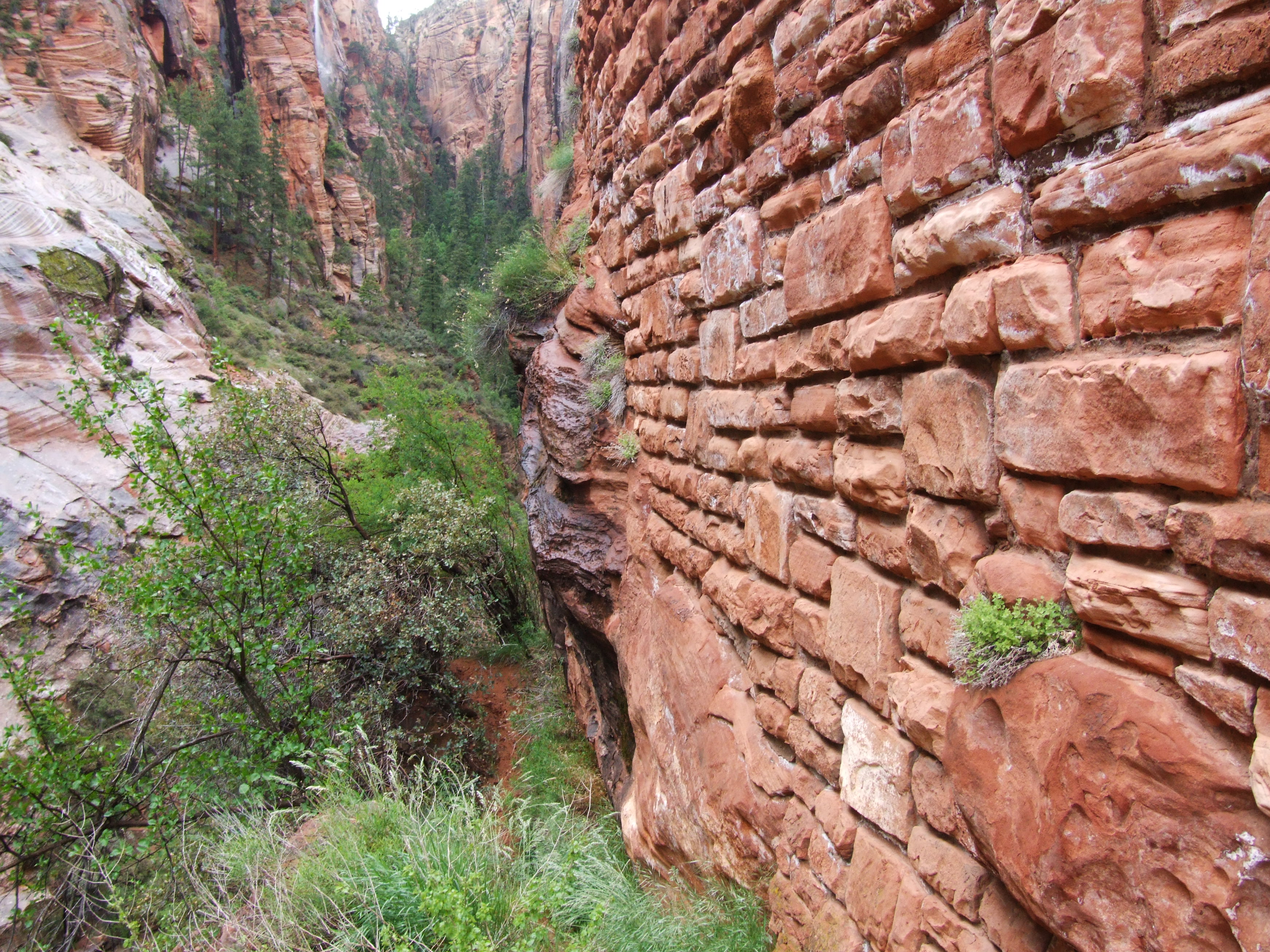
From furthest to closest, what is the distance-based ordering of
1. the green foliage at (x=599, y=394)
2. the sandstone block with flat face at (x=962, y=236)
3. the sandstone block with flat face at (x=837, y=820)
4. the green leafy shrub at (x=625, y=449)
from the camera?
the green foliage at (x=599, y=394), the green leafy shrub at (x=625, y=449), the sandstone block with flat face at (x=837, y=820), the sandstone block with flat face at (x=962, y=236)

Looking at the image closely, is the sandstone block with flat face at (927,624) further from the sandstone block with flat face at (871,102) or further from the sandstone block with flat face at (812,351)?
the sandstone block with flat face at (871,102)

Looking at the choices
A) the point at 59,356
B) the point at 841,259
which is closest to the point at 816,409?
the point at 841,259

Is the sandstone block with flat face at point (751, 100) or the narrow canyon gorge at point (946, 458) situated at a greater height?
the sandstone block with flat face at point (751, 100)

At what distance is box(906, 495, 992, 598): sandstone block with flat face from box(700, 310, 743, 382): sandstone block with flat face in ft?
3.68

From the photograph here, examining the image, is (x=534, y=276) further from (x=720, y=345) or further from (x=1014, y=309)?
(x=1014, y=309)

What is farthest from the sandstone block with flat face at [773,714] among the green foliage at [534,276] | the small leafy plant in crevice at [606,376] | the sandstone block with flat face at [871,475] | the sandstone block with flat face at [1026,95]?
the green foliage at [534,276]

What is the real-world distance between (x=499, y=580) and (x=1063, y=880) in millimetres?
8657

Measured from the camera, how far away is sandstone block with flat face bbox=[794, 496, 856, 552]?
1.83 m

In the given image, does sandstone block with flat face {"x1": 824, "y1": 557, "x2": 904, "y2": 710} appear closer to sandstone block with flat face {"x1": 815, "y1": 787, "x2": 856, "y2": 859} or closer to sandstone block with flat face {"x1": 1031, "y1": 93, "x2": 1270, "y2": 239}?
sandstone block with flat face {"x1": 815, "y1": 787, "x2": 856, "y2": 859}

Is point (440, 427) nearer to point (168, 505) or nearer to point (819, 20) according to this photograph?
point (168, 505)

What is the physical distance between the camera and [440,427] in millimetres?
11008

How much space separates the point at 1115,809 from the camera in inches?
39.4

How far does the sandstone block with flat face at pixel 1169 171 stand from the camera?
866 mm

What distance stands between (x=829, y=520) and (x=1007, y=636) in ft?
2.45
